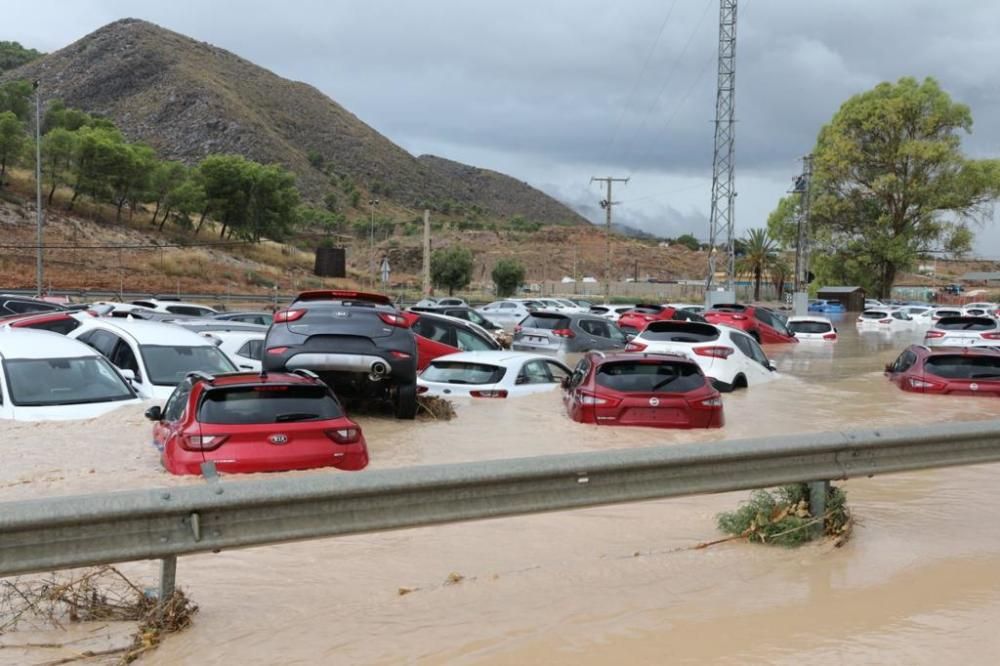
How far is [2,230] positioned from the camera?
60219 mm

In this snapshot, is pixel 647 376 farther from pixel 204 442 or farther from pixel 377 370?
pixel 204 442

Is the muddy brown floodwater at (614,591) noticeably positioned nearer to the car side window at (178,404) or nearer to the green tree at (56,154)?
the car side window at (178,404)

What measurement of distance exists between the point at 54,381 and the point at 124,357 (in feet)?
7.01

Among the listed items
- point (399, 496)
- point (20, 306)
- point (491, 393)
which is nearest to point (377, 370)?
point (491, 393)

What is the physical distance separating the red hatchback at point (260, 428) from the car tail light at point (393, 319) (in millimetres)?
3072

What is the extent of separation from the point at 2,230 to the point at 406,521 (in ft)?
209

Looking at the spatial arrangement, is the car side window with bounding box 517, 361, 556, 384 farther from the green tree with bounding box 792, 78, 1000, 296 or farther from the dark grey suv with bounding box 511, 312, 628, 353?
the green tree with bounding box 792, 78, 1000, 296

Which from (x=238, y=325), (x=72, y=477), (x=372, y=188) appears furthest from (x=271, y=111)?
(x=72, y=477)

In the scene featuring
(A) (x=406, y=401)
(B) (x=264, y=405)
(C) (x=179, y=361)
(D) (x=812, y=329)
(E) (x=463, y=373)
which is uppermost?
(B) (x=264, y=405)

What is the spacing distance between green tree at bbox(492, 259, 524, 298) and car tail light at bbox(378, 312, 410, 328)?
2785 inches

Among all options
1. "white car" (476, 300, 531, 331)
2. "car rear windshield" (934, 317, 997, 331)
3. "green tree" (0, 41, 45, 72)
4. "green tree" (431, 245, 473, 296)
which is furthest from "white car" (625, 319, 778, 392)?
"green tree" (0, 41, 45, 72)

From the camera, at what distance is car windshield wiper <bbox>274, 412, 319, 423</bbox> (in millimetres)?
8406

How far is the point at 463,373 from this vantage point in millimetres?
14188

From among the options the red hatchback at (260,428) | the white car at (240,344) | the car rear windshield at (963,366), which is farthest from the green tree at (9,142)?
the red hatchback at (260,428)
